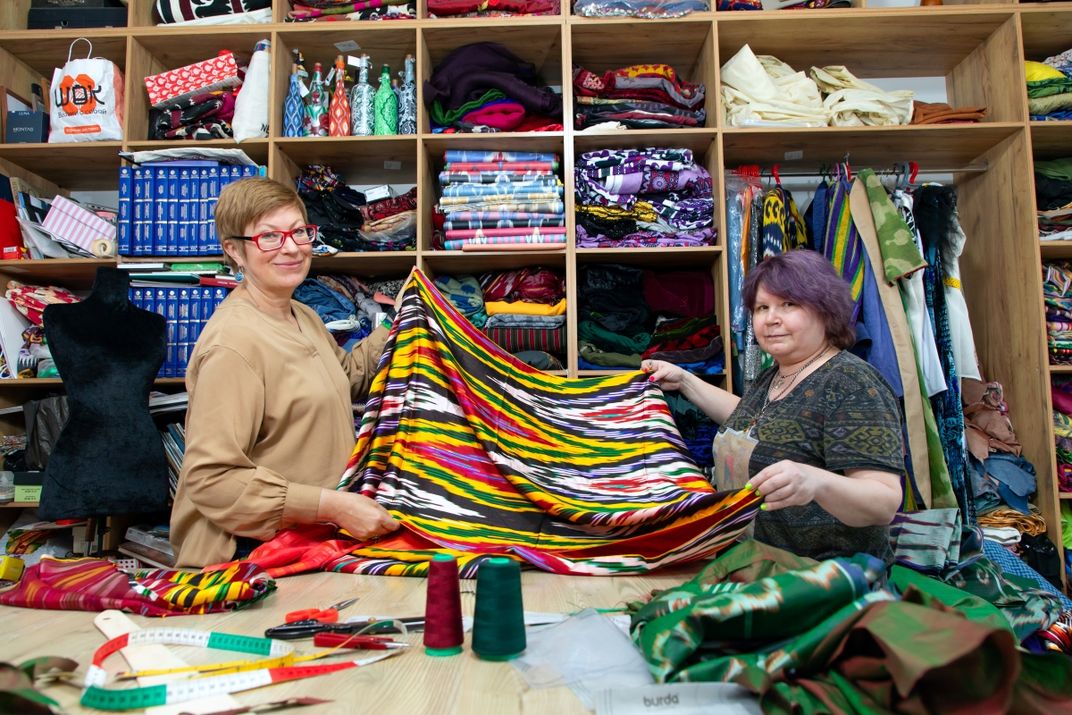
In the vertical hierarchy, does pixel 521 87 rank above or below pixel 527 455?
above

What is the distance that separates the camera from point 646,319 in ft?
10.4

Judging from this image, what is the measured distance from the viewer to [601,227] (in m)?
3.10

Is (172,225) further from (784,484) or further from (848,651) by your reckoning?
(848,651)

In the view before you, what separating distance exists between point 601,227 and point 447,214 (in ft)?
2.20

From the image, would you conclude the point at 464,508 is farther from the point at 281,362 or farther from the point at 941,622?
the point at 941,622

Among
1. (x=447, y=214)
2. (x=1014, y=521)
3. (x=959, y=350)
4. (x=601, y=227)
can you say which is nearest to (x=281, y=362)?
(x=447, y=214)

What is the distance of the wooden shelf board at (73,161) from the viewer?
3170 mm

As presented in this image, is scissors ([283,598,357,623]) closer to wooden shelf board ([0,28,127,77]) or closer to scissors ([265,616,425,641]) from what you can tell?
scissors ([265,616,425,641])

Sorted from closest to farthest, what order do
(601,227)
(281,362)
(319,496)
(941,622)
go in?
(941,622) < (319,496) < (281,362) < (601,227)

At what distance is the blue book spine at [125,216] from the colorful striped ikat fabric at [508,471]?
65.0 inches

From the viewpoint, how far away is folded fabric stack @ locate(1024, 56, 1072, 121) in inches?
121

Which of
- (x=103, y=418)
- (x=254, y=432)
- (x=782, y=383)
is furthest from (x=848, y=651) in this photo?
(x=103, y=418)

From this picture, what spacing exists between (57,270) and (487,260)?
6.34ft

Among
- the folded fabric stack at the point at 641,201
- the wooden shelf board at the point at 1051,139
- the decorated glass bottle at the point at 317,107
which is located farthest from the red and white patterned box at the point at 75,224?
the wooden shelf board at the point at 1051,139
